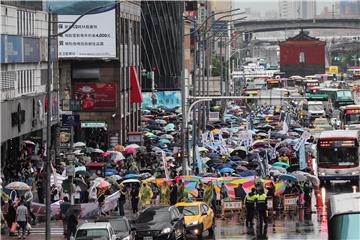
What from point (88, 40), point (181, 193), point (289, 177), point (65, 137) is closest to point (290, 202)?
point (289, 177)

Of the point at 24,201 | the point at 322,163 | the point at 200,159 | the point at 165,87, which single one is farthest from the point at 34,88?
the point at 165,87

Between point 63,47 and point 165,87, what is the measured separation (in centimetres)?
4923

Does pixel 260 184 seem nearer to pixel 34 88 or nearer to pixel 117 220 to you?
pixel 117 220

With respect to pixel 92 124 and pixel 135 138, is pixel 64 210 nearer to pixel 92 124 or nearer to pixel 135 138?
pixel 135 138

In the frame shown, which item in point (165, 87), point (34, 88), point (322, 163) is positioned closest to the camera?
point (322, 163)

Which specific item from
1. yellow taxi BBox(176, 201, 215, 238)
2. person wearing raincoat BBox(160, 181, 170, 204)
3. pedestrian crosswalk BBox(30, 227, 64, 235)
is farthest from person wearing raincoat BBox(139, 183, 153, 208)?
yellow taxi BBox(176, 201, 215, 238)

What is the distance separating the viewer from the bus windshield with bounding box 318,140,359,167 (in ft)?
169

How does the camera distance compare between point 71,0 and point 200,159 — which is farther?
point 71,0

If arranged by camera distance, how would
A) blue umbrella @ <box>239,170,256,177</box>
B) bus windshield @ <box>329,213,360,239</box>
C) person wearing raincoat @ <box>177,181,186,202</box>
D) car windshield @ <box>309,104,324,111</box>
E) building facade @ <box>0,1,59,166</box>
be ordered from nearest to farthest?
1. bus windshield @ <box>329,213,360,239</box>
2. person wearing raincoat @ <box>177,181,186,202</box>
3. blue umbrella @ <box>239,170,256,177</box>
4. building facade @ <box>0,1,59,166</box>
5. car windshield @ <box>309,104,324,111</box>

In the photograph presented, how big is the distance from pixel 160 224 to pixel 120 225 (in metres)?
1.30

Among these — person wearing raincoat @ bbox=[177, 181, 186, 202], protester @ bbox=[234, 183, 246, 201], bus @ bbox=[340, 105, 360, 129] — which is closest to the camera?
protester @ bbox=[234, 183, 246, 201]

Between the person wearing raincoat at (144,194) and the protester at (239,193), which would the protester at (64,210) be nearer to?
the person wearing raincoat at (144,194)

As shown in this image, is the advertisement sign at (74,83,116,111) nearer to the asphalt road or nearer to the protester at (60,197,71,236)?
the asphalt road

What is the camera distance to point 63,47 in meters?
73.3
